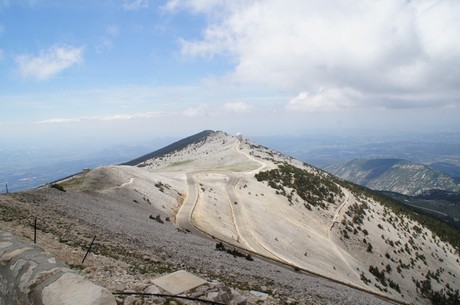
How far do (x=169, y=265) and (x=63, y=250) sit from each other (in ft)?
15.7

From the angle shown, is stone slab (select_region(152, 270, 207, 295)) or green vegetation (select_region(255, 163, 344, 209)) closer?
stone slab (select_region(152, 270, 207, 295))

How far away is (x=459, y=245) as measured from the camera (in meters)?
69.4

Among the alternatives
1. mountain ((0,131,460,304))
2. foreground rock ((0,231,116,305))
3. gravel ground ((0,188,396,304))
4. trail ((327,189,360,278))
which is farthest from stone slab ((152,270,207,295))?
trail ((327,189,360,278))

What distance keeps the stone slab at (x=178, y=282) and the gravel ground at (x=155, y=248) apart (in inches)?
114

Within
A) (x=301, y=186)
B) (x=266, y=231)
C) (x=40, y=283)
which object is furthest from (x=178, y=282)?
(x=301, y=186)

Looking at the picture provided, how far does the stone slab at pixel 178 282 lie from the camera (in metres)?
9.42

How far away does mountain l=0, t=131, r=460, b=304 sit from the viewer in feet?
64.1

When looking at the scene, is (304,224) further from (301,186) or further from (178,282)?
(178,282)

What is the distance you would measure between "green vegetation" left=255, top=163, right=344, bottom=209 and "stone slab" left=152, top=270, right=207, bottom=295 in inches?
1799

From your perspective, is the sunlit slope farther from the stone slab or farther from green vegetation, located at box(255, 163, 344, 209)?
the stone slab

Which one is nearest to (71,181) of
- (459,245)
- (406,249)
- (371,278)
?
(371,278)

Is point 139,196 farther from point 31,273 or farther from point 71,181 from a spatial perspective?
point 31,273

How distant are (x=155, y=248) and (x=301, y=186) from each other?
48.7m

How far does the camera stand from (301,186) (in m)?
64.7
